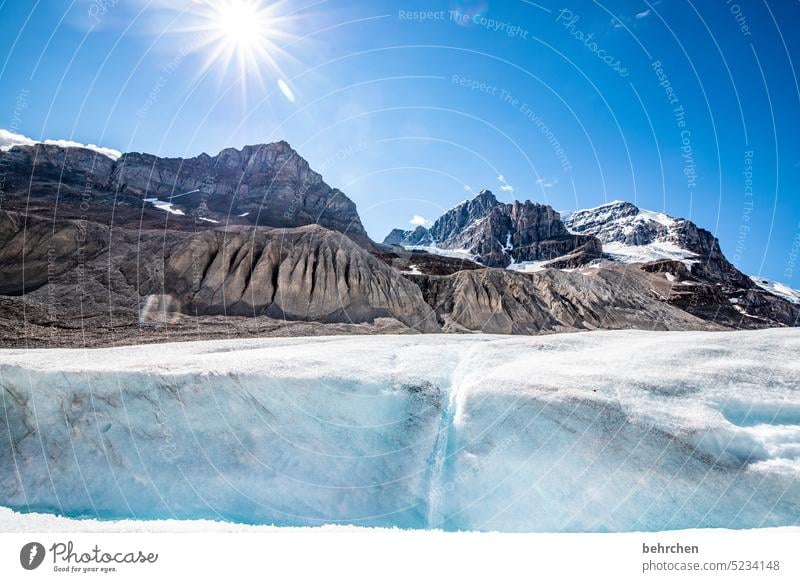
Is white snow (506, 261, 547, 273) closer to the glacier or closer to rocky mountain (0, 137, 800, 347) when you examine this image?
rocky mountain (0, 137, 800, 347)

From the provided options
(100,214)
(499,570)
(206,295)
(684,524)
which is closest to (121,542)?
(499,570)

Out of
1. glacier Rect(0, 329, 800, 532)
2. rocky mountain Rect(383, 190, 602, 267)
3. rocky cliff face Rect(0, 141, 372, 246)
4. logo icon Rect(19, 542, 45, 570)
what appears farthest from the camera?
rocky mountain Rect(383, 190, 602, 267)

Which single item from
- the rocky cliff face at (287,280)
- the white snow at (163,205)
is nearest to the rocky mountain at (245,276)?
the rocky cliff face at (287,280)

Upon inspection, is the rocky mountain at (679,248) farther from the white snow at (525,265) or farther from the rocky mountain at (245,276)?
the white snow at (525,265)

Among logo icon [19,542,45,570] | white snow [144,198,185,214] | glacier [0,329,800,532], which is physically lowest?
logo icon [19,542,45,570]

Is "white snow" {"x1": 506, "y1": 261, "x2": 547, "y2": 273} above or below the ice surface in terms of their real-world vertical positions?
below

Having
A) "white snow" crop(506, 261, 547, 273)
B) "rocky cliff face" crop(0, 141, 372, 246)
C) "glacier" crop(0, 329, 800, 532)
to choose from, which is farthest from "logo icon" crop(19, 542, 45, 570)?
"white snow" crop(506, 261, 547, 273)

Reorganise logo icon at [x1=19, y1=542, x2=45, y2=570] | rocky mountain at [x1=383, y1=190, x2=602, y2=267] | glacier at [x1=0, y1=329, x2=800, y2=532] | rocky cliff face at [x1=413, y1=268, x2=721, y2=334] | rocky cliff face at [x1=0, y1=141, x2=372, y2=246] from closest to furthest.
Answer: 1. logo icon at [x1=19, y1=542, x2=45, y2=570]
2. glacier at [x1=0, y1=329, x2=800, y2=532]
3. rocky cliff face at [x1=413, y1=268, x2=721, y2=334]
4. rocky cliff face at [x1=0, y1=141, x2=372, y2=246]
5. rocky mountain at [x1=383, y1=190, x2=602, y2=267]

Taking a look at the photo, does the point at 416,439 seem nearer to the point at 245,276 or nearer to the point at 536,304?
the point at 245,276
